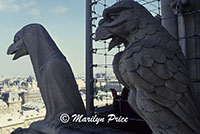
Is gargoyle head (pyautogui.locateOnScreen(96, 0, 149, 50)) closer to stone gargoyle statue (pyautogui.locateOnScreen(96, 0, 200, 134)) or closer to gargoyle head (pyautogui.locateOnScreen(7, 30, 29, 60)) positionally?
stone gargoyle statue (pyautogui.locateOnScreen(96, 0, 200, 134))

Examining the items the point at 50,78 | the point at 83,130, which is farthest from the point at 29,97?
the point at 83,130

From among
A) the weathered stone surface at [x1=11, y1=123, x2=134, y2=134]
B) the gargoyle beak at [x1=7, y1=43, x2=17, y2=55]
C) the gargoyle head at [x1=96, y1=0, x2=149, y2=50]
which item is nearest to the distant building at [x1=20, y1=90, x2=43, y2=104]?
the gargoyle beak at [x1=7, y1=43, x2=17, y2=55]

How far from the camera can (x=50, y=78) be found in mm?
1659

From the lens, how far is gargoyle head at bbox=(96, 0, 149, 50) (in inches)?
41.1

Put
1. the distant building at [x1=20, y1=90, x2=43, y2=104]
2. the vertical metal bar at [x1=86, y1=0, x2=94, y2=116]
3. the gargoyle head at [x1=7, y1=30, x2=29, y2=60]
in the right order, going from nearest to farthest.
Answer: the gargoyle head at [x1=7, y1=30, x2=29, y2=60]
the vertical metal bar at [x1=86, y1=0, x2=94, y2=116]
the distant building at [x1=20, y1=90, x2=43, y2=104]

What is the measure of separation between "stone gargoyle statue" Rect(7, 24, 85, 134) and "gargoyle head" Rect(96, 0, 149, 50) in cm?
71

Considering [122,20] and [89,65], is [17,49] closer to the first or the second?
[89,65]

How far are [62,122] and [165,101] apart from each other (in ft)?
3.34

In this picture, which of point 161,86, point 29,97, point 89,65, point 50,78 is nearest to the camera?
point 161,86

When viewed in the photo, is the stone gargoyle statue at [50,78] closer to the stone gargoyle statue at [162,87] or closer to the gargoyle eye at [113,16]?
the gargoyle eye at [113,16]

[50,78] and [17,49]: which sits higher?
[17,49]

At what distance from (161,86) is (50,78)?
3.58ft

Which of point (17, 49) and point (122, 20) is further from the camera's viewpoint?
point (17, 49)

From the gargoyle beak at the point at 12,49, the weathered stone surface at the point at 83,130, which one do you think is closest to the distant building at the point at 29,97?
the gargoyle beak at the point at 12,49
